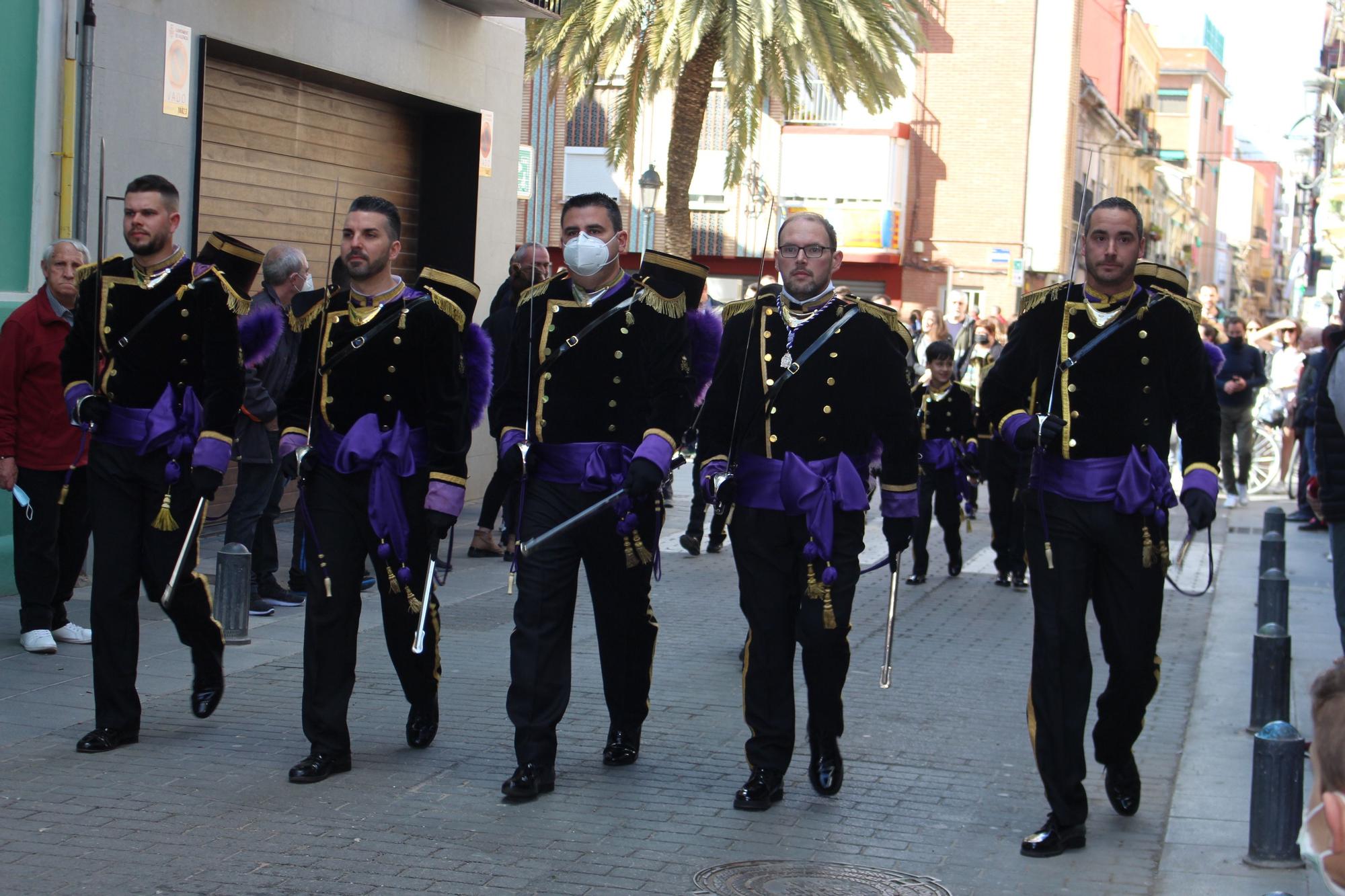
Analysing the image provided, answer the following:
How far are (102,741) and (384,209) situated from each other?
7.44ft

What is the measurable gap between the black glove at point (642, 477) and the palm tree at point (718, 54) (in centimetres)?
1322

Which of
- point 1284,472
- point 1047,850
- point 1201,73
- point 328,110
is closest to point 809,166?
point 1284,472

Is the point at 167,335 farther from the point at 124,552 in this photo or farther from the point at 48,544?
the point at 48,544

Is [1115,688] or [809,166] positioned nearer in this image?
[1115,688]

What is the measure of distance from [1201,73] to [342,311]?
86.2 meters

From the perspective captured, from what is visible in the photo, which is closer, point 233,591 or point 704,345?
point 704,345

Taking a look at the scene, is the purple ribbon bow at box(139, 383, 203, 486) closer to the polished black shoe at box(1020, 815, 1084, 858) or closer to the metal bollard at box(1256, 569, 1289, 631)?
the polished black shoe at box(1020, 815, 1084, 858)

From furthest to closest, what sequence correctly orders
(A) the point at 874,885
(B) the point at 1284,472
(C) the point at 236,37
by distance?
(B) the point at 1284,472
(C) the point at 236,37
(A) the point at 874,885

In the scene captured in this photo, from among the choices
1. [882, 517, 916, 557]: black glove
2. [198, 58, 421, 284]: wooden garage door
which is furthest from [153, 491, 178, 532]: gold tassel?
[198, 58, 421, 284]: wooden garage door

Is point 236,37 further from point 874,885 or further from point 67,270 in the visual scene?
point 874,885

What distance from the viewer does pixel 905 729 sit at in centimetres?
742

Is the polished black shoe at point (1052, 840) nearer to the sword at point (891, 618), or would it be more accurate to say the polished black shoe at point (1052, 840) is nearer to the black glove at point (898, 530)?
the sword at point (891, 618)

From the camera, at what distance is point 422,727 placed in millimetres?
6648

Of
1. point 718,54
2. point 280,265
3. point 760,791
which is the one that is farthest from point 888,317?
point 718,54
